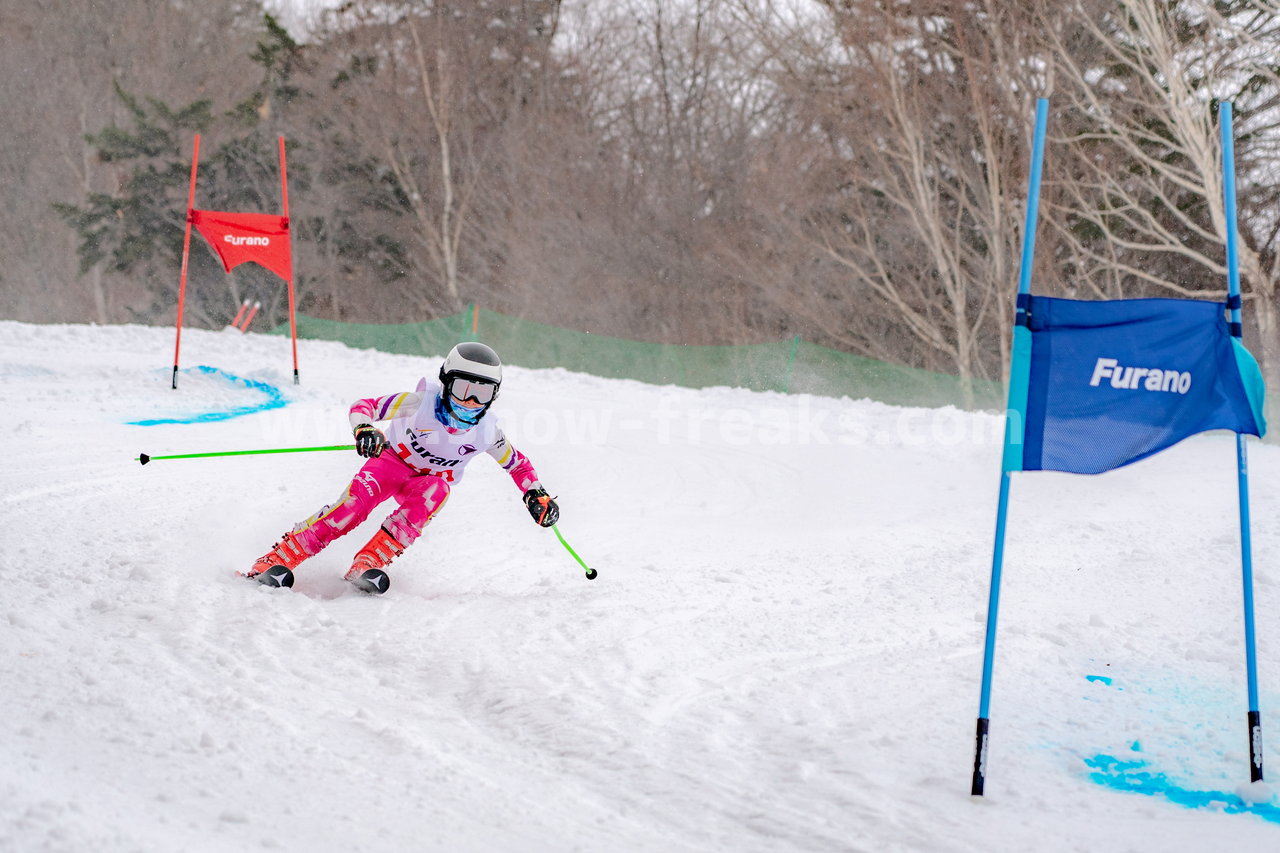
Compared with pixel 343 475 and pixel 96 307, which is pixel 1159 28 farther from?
pixel 96 307

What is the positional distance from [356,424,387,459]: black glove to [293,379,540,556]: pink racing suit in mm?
271

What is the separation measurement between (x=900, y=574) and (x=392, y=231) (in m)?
27.2

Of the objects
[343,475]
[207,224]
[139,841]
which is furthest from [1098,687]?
[207,224]

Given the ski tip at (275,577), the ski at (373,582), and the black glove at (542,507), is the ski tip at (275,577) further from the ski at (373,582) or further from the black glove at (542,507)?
the black glove at (542,507)

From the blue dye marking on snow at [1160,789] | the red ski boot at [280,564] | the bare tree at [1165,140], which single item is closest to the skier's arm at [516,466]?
the red ski boot at [280,564]

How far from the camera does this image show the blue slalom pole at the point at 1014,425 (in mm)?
3707

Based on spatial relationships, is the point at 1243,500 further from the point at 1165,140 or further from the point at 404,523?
the point at 1165,140

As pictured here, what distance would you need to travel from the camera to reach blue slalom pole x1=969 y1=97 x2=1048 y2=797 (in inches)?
146

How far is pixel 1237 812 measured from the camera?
11.9 ft

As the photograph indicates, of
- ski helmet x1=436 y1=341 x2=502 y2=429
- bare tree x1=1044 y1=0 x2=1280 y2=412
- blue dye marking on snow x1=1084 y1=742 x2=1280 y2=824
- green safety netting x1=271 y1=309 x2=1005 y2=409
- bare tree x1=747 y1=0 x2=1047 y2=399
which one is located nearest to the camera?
blue dye marking on snow x1=1084 y1=742 x2=1280 y2=824

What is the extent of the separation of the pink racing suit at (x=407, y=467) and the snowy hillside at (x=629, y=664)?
36 cm

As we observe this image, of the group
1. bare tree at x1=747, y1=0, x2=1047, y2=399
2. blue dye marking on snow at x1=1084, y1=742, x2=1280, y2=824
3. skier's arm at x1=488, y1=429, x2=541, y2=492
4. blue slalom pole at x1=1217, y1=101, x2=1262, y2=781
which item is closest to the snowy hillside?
blue dye marking on snow at x1=1084, y1=742, x2=1280, y2=824

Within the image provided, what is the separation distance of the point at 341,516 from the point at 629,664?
2.24 m

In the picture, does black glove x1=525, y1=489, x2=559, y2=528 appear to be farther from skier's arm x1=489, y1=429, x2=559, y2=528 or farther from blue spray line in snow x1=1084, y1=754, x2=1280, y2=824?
blue spray line in snow x1=1084, y1=754, x2=1280, y2=824
